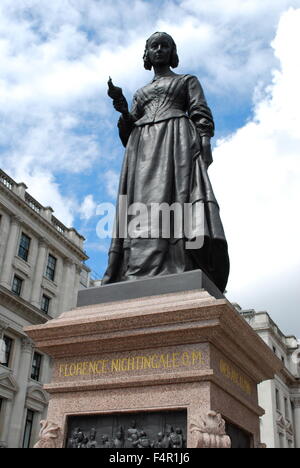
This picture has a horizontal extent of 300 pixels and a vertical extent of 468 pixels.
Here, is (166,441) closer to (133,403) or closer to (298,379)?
(133,403)

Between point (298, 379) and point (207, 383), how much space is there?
179ft

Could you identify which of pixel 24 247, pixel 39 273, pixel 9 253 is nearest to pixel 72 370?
pixel 9 253

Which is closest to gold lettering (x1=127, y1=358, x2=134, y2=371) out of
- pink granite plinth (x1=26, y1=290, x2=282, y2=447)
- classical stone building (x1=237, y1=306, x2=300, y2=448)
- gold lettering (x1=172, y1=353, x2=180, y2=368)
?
pink granite plinth (x1=26, y1=290, x2=282, y2=447)

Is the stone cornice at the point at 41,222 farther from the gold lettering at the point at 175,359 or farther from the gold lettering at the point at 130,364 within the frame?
the gold lettering at the point at 175,359

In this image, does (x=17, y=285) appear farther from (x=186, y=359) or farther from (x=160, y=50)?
(x=186, y=359)

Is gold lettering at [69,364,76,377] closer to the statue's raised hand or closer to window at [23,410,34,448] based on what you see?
the statue's raised hand

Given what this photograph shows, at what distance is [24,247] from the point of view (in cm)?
3859

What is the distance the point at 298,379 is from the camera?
55750 mm

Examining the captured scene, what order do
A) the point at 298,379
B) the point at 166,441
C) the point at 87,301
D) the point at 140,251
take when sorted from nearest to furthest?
1. the point at 166,441
2. the point at 87,301
3. the point at 140,251
4. the point at 298,379

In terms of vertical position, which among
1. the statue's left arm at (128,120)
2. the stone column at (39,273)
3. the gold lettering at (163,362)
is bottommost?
the gold lettering at (163,362)

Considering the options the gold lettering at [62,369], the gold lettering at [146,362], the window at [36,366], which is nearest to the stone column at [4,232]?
the window at [36,366]

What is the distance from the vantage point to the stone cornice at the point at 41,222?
37081mm

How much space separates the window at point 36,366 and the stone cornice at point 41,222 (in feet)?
29.4

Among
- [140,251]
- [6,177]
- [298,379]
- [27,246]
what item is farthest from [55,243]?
[140,251]
